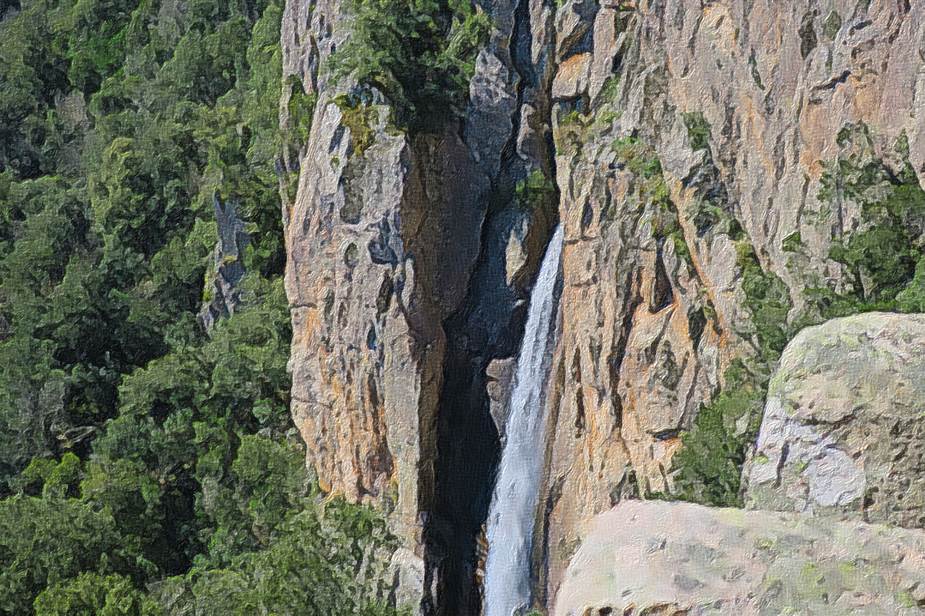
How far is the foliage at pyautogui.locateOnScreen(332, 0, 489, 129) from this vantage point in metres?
27.4

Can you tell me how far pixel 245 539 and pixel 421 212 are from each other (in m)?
12.5

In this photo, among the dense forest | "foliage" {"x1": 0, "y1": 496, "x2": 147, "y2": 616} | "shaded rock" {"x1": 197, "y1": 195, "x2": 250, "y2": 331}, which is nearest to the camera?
the dense forest

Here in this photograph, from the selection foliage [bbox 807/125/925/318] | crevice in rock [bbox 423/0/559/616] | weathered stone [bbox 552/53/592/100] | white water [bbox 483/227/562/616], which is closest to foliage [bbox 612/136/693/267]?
weathered stone [bbox 552/53/592/100]

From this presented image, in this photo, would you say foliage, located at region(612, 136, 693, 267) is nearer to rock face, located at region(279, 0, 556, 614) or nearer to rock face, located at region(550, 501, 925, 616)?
rock face, located at region(279, 0, 556, 614)

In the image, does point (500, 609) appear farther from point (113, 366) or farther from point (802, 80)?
point (113, 366)

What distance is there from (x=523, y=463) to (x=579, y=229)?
5.82 metres

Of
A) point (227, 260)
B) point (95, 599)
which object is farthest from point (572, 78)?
point (227, 260)

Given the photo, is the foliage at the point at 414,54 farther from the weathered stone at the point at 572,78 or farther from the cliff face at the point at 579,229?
the weathered stone at the point at 572,78

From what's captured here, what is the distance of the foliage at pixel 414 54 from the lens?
89.9ft

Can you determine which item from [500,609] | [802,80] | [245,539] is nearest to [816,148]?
[802,80]

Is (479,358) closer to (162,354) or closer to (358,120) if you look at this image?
(358,120)

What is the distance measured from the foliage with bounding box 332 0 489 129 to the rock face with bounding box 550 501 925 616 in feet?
75.6

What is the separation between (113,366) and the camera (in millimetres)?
43844

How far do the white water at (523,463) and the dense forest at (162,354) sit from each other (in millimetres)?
2745
